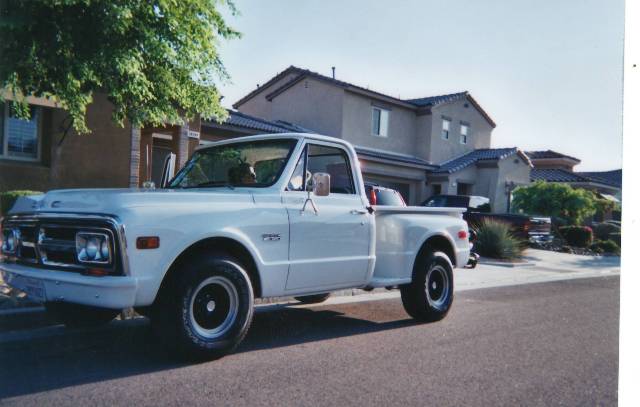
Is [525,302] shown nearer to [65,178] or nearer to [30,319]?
[30,319]

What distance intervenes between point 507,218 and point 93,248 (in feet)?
54.1

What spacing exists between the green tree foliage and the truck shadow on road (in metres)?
3.59

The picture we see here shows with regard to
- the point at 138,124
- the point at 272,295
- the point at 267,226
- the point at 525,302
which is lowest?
the point at 525,302

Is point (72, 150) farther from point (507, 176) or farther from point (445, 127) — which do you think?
point (507, 176)

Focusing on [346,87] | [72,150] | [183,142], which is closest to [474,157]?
[346,87]

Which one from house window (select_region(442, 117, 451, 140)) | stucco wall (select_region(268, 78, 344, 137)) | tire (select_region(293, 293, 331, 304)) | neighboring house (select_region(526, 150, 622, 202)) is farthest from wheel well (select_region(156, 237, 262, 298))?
neighboring house (select_region(526, 150, 622, 202))

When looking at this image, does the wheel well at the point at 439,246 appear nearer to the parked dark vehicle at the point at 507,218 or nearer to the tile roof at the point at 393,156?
the parked dark vehicle at the point at 507,218

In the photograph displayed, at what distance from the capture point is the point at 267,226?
15.8 ft

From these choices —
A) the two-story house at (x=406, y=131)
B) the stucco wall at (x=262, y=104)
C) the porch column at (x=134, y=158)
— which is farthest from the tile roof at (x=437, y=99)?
the porch column at (x=134, y=158)

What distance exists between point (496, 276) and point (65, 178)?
10.7 metres

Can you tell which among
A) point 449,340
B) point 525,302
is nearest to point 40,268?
point 449,340

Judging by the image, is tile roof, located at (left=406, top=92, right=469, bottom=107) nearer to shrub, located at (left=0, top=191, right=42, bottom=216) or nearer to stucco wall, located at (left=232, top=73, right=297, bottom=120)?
stucco wall, located at (left=232, top=73, right=297, bottom=120)

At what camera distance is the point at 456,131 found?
29562 millimetres

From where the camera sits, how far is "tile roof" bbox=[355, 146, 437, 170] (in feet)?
76.3
